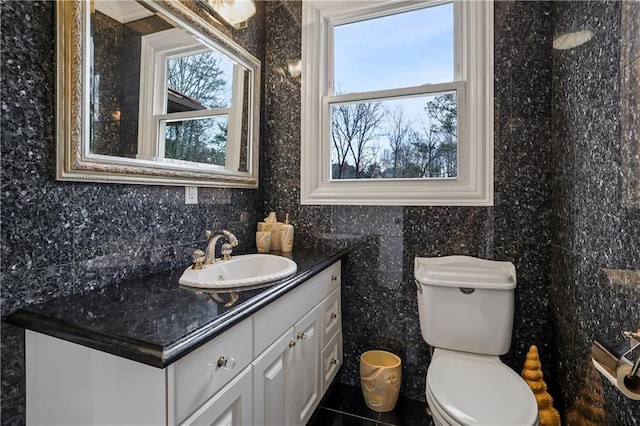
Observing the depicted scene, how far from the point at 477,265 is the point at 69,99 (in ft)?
6.14

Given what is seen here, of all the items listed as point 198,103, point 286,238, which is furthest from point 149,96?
point 286,238

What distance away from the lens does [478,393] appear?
3.91ft

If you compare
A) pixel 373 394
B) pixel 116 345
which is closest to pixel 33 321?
pixel 116 345

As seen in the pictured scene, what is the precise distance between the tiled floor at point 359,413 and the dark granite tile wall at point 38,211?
1210 millimetres

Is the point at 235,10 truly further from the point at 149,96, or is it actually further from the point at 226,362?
the point at 226,362

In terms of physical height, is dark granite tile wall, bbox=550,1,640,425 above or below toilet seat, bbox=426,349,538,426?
above

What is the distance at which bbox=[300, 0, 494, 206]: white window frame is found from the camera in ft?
5.57

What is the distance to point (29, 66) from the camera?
0.94 m

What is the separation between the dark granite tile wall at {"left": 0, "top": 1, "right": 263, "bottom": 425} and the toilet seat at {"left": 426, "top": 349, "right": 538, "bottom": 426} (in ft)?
4.21

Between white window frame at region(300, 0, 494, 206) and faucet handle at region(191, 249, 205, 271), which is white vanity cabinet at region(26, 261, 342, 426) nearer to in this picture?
faucet handle at region(191, 249, 205, 271)

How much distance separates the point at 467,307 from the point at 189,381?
1.26 m

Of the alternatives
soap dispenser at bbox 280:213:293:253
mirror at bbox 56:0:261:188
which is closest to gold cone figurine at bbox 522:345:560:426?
soap dispenser at bbox 280:213:293:253

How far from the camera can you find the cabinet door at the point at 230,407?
818 millimetres

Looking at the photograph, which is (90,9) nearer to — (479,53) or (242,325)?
(242,325)
